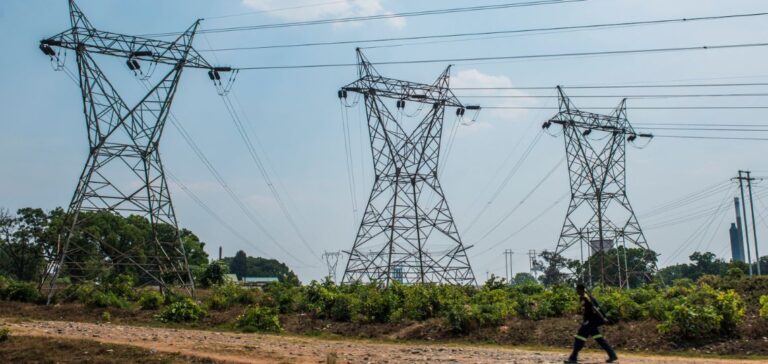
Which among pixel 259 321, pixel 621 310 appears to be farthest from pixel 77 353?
pixel 621 310

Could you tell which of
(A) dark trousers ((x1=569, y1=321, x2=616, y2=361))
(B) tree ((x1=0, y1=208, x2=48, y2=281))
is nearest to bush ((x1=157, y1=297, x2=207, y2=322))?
(A) dark trousers ((x1=569, y1=321, x2=616, y2=361))

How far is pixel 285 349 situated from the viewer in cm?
1700

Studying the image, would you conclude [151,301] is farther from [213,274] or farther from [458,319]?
[213,274]

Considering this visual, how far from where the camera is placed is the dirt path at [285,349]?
600 inches

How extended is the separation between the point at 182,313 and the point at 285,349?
10085mm

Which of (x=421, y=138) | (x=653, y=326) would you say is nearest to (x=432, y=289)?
(x=653, y=326)

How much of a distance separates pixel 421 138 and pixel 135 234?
216ft

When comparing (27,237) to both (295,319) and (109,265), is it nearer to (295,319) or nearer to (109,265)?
(109,265)

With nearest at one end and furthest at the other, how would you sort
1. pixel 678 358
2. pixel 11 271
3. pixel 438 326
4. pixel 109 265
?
pixel 678 358 → pixel 438 326 → pixel 109 265 → pixel 11 271

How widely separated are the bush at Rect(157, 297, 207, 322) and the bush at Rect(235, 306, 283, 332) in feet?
8.17

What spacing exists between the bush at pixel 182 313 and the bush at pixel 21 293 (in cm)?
809

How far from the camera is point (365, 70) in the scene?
39.8 m

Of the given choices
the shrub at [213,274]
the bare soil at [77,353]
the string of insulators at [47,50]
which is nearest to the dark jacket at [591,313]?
the bare soil at [77,353]

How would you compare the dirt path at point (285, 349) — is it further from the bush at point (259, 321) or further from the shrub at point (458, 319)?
the shrub at point (458, 319)
